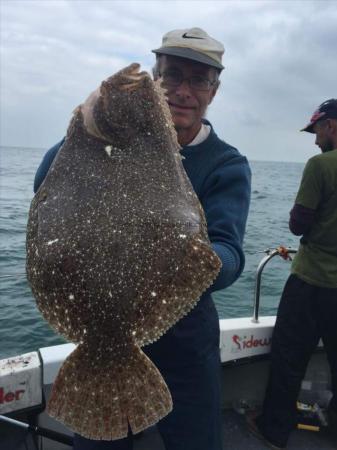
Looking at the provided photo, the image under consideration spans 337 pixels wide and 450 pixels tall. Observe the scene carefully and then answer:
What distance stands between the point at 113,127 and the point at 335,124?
10.1 ft

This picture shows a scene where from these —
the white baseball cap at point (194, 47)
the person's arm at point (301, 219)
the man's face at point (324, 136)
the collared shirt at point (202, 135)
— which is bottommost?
the person's arm at point (301, 219)

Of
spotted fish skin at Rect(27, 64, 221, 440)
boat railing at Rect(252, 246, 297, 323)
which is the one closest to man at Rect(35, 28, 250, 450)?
spotted fish skin at Rect(27, 64, 221, 440)

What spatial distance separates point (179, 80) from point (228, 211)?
73cm

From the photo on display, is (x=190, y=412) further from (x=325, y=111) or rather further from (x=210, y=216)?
(x=325, y=111)

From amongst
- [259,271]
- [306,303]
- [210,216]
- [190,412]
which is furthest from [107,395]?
[259,271]

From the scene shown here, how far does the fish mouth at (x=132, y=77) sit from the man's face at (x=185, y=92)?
320 millimetres

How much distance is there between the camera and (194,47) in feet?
7.27

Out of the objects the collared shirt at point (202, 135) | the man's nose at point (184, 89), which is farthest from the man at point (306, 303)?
the man's nose at point (184, 89)

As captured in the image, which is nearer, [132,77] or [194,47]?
[132,77]

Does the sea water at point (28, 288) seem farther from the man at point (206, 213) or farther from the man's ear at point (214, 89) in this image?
the man's ear at point (214, 89)

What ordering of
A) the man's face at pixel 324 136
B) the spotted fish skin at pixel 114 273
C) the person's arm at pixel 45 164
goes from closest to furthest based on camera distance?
1. the spotted fish skin at pixel 114 273
2. the person's arm at pixel 45 164
3. the man's face at pixel 324 136

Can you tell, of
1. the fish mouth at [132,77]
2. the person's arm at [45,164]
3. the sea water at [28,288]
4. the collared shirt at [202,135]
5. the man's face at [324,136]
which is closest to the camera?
the fish mouth at [132,77]

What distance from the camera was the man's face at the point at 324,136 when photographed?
4.34 metres

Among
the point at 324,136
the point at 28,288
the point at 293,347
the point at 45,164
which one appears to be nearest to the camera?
the point at 45,164
